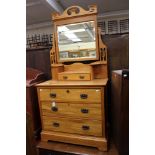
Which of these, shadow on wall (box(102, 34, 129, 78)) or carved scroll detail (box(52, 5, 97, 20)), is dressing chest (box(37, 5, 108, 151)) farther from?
shadow on wall (box(102, 34, 129, 78))

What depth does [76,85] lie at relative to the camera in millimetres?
1447

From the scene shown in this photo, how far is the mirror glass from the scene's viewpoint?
5.67ft

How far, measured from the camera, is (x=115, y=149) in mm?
1432

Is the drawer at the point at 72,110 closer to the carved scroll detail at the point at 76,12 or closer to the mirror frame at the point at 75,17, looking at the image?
the mirror frame at the point at 75,17

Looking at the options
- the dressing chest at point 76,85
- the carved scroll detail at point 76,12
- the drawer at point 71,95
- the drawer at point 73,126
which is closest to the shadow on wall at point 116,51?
the dressing chest at point 76,85

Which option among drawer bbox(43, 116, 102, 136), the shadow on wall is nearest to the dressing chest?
drawer bbox(43, 116, 102, 136)

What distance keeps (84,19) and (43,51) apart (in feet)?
2.11

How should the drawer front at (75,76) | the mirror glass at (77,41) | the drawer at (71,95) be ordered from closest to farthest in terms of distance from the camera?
the drawer at (71,95)
the drawer front at (75,76)
the mirror glass at (77,41)

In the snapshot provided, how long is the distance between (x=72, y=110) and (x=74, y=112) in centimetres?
3

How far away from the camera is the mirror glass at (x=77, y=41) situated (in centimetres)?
173

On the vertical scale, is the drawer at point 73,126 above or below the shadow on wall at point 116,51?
below
